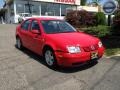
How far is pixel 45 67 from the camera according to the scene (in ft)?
24.6

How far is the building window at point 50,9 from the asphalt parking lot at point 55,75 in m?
39.6

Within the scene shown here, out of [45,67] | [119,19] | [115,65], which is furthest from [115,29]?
[45,67]

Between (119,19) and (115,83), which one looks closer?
(115,83)

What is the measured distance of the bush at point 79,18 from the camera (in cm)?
1834

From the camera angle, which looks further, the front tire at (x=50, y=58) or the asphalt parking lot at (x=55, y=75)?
the front tire at (x=50, y=58)

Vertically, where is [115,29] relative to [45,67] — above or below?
above

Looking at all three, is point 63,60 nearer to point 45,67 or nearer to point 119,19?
point 45,67

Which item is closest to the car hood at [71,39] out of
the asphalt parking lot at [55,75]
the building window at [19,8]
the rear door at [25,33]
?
the asphalt parking lot at [55,75]

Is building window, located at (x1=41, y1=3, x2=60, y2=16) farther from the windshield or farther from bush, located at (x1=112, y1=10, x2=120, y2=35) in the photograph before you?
the windshield

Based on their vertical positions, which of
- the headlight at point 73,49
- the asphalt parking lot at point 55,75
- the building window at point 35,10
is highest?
the building window at point 35,10

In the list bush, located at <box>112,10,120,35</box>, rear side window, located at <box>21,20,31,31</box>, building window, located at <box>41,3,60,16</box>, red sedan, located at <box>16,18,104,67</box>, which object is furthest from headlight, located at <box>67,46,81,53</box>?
building window, located at <box>41,3,60,16</box>

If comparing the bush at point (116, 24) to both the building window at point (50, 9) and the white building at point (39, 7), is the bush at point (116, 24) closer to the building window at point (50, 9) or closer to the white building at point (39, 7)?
the white building at point (39, 7)

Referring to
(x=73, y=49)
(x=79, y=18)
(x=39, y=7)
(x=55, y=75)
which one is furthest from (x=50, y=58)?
(x=39, y=7)

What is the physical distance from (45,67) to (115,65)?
Answer: 7.49ft
